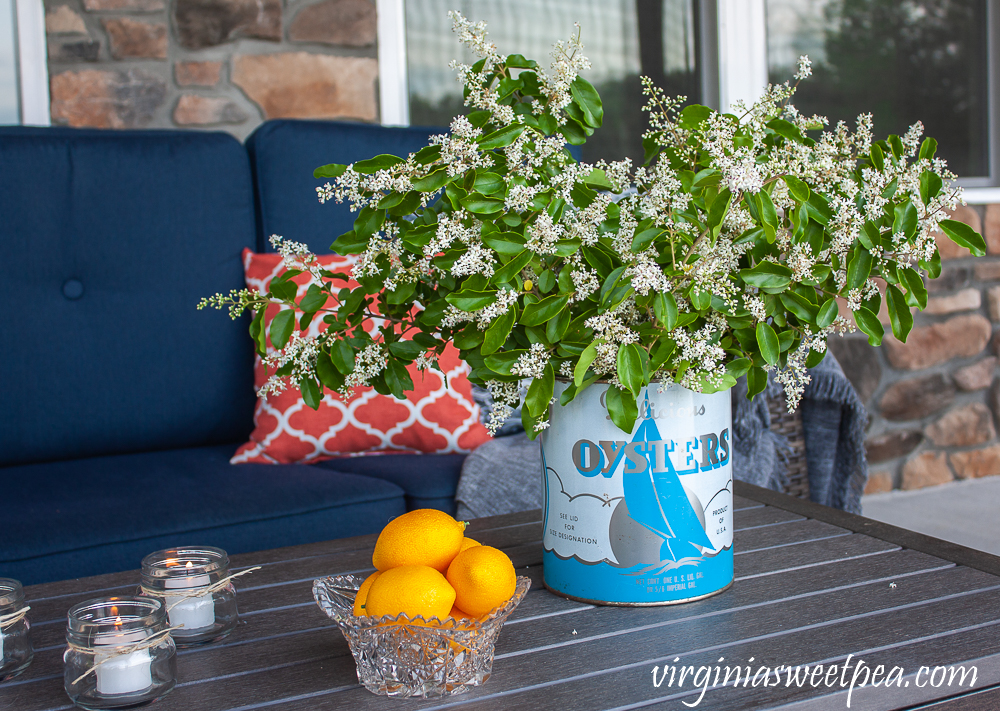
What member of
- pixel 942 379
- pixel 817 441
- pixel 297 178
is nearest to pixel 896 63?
pixel 942 379

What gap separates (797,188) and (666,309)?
0.13 meters

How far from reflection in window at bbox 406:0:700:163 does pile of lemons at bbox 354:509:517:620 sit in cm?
205

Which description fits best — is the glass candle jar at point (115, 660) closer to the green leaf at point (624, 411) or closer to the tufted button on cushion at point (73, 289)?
the green leaf at point (624, 411)

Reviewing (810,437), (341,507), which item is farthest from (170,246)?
(810,437)

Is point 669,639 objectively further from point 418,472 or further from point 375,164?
point 418,472

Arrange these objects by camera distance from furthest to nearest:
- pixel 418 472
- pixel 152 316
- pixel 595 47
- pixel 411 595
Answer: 1. pixel 595 47
2. pixel 152 316
3. pixel 418 472
4. pixel 411 595

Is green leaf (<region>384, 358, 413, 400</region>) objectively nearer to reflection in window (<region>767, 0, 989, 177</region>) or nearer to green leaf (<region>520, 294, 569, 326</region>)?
green leaf (<region>520, 294, 569, 326</region>)

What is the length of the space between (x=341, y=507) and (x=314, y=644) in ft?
2.41

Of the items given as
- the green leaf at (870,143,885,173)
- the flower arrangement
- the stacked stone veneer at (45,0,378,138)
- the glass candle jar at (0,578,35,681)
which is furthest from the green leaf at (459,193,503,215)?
the stacked stone veneer at (45,0,378,138)

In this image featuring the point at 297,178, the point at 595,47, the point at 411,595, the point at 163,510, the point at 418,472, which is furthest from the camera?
the point at 595,47

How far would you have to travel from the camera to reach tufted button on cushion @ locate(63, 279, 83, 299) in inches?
70.7

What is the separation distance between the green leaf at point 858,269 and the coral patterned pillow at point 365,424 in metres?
1.08

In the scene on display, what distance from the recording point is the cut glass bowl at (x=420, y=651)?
621mm

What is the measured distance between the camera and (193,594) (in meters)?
0.75
